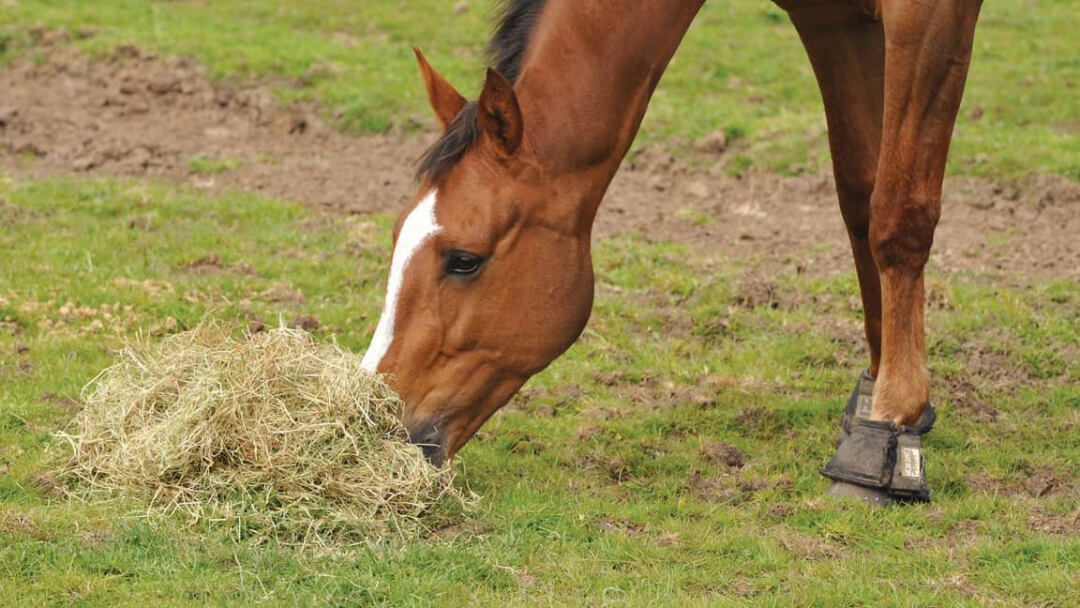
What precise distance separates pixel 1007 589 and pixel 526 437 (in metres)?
2.09

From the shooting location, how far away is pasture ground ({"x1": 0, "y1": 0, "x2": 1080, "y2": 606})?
416 cm

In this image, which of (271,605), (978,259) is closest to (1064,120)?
(978,259)

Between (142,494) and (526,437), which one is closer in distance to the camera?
(142,494)

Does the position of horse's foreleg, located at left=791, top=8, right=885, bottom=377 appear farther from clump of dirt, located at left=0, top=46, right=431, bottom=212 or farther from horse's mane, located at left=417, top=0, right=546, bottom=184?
clump of dirt, located at left=0, top=46, right=431, bottom=212

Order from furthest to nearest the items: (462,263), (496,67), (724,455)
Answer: (724,455) → (496,67) → (462,263)

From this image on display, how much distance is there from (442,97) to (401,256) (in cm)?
63

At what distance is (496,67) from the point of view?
4777 mm

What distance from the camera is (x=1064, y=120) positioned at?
1039cm

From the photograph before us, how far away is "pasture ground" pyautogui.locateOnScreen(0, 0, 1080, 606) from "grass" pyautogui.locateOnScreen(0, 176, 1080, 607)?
0.02 metres

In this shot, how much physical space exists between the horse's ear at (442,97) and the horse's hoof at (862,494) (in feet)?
A: 6.22

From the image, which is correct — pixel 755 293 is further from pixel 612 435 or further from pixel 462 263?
pixel 462 263

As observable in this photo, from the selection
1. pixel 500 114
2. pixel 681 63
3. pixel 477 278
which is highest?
pixel 681 63

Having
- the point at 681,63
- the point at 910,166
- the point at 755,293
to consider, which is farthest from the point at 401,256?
the point at 681,63

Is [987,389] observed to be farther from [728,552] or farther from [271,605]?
[271,605]
